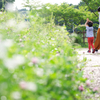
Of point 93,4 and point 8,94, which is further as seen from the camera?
point 93,4

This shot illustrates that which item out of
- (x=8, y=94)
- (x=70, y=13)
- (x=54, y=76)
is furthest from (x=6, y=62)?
(x=70, y=13)

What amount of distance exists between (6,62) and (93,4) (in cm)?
1493

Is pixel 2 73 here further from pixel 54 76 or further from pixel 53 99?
pixel 53 99

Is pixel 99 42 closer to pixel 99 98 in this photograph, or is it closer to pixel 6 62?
pixel 99 98

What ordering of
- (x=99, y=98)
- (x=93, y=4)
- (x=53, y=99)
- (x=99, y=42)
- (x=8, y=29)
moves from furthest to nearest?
(x=93, y=4)
(x=99, y=42)
(x=8, y=29)
(x=99, y=98)
(x=53, y=99)

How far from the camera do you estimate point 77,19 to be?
1634 centimetres

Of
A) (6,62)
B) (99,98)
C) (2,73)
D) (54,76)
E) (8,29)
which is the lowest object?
(99,98)

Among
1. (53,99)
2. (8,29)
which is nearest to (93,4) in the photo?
(8,29)

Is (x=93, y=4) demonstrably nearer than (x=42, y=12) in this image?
Yes

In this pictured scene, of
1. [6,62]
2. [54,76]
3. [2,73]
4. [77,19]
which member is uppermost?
[6,62]

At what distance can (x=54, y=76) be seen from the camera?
3.35ft

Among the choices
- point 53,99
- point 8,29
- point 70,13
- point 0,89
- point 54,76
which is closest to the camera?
point 0,89

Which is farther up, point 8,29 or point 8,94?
point 8,94

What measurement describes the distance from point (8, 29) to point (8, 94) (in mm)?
3357
